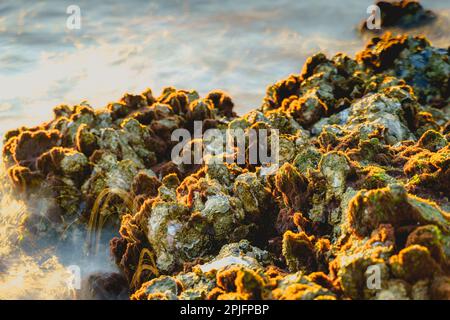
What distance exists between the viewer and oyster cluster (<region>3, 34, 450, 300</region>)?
29.3 feet

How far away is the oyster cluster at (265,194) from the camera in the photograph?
29.3 ft

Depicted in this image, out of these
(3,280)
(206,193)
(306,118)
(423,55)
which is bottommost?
(3,280)

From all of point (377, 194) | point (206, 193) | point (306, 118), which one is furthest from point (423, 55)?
point (377, 194)

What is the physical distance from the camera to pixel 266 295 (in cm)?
880

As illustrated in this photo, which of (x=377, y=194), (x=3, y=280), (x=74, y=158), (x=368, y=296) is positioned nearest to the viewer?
(x=368, y=296)

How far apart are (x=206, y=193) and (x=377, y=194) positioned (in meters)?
Result: 6.09

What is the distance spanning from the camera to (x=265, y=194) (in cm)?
1479

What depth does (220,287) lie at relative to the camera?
10.2 meters

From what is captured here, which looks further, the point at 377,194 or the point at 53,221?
the point at 53,221

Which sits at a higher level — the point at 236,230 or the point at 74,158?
the point at 74,158
